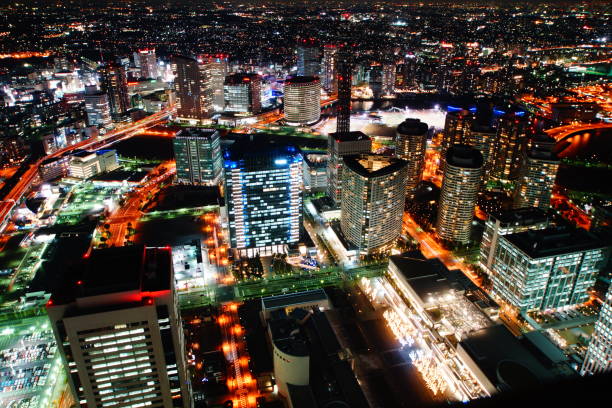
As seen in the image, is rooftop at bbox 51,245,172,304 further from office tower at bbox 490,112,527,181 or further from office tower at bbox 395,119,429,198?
office tower at bbox 490,112,527,181

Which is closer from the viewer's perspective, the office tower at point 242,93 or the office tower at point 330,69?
the office tower at point 242,93

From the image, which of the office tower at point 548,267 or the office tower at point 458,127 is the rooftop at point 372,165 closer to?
the office tower at point 548,267

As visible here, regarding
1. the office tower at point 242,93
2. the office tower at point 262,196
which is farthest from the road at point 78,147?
the office tower at point 262,196

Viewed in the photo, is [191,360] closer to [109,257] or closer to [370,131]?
[109,257]

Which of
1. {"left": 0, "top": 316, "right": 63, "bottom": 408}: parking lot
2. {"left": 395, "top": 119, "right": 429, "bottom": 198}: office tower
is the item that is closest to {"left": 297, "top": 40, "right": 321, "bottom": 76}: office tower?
{"left": 395, "top": 119, "right": 429, "bottom": 198}: office tower

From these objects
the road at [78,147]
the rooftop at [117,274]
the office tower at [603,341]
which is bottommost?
the road at [78,147]

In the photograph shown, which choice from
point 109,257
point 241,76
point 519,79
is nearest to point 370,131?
point 241,76

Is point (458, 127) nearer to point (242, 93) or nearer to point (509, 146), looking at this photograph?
point (509, 146)
